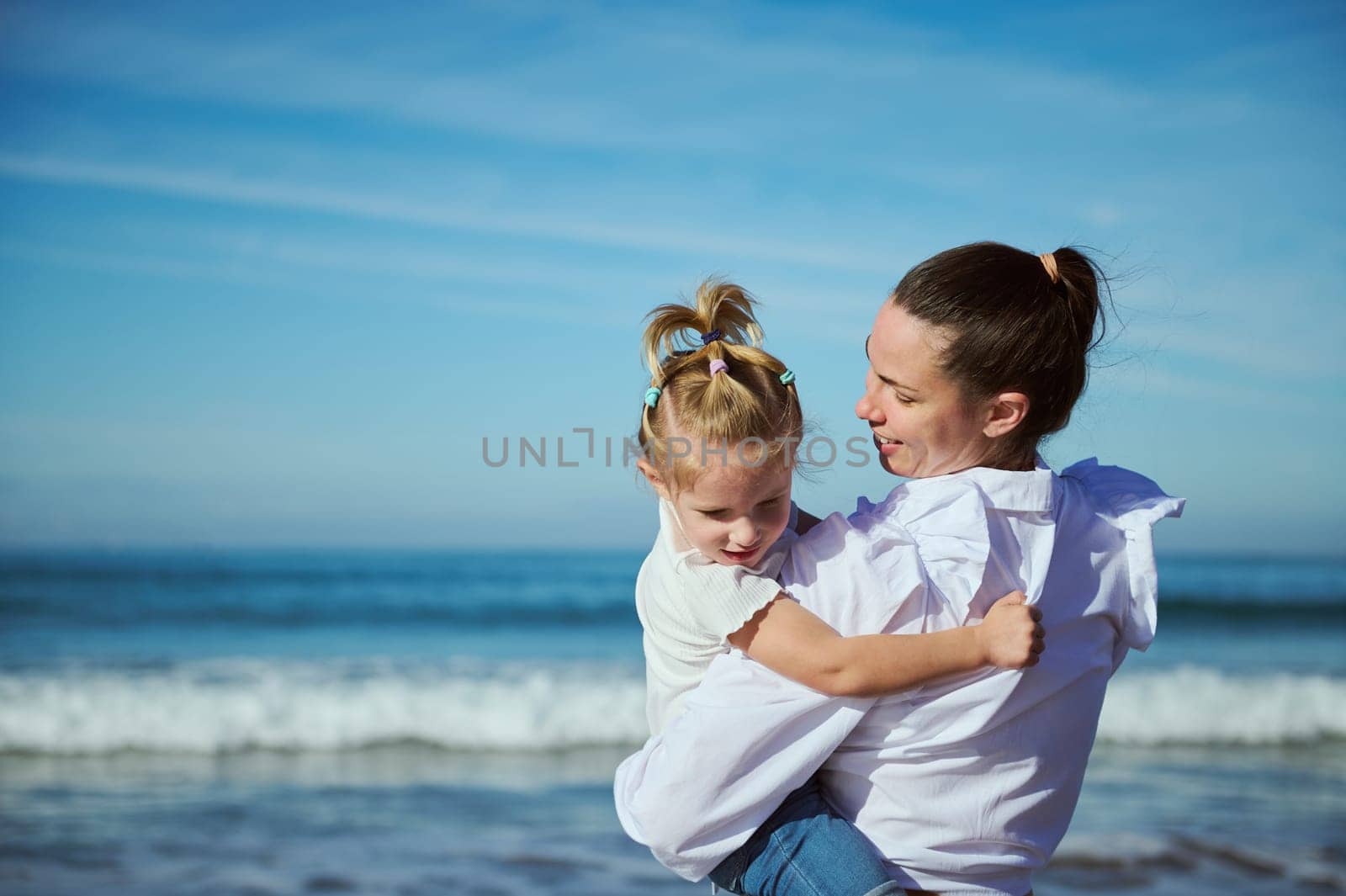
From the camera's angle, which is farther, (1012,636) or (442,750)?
(442,750)

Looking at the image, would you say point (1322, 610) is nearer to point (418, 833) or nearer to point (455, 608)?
point (455, 608)

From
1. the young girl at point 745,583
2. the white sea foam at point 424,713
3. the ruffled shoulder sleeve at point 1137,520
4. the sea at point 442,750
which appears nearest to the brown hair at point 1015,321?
the ruffled shoulder sleeve at point 1137,520

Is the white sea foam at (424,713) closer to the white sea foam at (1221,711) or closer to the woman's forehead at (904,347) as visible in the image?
the white sea foam at (1221,711)

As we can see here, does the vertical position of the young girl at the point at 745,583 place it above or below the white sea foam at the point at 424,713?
above

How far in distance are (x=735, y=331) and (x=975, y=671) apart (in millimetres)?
830

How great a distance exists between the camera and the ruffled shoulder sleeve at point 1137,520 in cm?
192

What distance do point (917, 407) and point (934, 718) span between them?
566mm

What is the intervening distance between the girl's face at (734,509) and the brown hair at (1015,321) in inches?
15.2

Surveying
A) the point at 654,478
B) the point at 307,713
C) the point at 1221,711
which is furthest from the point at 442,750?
the point at 654,478

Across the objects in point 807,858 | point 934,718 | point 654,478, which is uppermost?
point 654,478

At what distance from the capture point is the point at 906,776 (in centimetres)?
178

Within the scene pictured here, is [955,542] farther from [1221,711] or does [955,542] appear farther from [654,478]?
[1221,711]

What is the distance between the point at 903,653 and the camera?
1.71 m

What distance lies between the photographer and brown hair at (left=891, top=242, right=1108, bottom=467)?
6.44 ft
